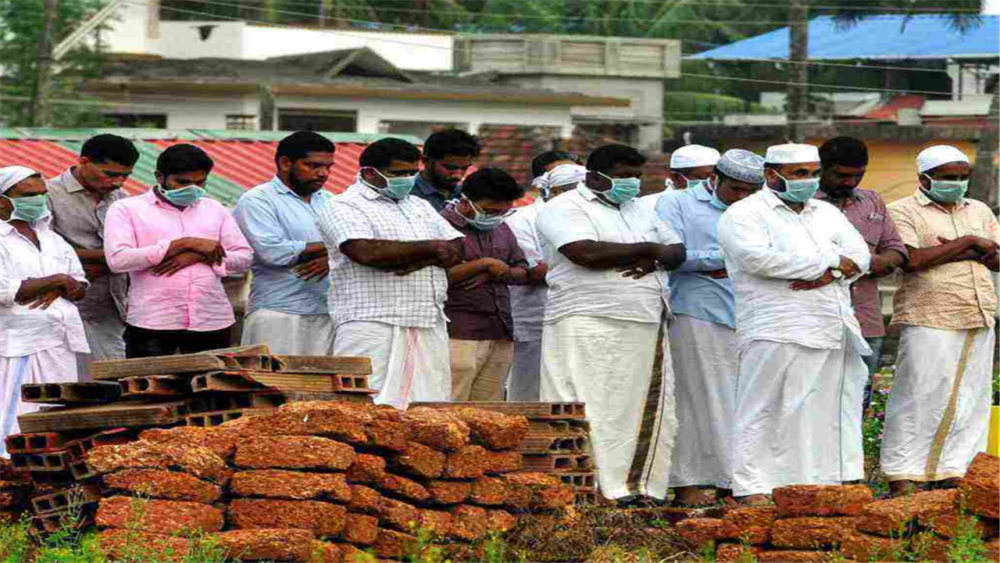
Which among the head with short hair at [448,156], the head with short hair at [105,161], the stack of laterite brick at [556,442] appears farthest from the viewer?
the head with short hair at [448,156]

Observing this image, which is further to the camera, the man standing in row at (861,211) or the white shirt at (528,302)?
the white shirt at (528,302)

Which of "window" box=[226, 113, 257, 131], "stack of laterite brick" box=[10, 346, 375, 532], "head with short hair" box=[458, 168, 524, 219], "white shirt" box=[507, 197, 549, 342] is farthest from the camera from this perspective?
"window" box=[226, 113, 257, 131]

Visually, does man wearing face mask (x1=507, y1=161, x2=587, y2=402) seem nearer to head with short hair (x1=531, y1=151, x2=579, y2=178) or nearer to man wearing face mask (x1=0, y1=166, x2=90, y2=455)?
head with short hair (x1=531, y1=151, x2=579, y2=178)

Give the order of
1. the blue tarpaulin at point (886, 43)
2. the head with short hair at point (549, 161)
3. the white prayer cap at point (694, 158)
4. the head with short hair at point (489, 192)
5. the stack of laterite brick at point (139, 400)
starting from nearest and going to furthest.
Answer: the stack of laterite brick at point (139, 400)
the head with short hair at point (489, 192)
the white prayer cap at point (694, 158)
the head with short hair at point (549, 161)
the blue tarpaulin at point (886, 43)

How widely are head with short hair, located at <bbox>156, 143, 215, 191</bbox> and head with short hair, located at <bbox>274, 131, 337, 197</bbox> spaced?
651 mm

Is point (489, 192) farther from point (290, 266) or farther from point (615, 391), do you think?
point (615, 391)

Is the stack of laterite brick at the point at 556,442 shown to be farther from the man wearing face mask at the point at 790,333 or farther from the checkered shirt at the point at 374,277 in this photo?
the man wearing face mask at the point at 790,333

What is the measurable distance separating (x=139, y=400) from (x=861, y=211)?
4.34 meters

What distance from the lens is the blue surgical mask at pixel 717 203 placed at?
11.1m

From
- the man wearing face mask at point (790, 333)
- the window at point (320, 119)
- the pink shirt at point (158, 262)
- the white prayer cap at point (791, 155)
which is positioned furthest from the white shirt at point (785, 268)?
the window at point (320, 119)

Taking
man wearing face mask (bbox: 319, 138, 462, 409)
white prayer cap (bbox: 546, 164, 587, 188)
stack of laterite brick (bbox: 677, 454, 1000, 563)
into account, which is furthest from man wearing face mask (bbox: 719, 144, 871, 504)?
white prayer cap (bbox: 546, 164, 587, 188)

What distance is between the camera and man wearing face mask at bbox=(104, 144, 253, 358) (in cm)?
1029

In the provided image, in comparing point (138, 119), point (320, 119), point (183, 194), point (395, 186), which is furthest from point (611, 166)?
point (138, 119)

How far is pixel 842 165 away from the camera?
36.0ft
